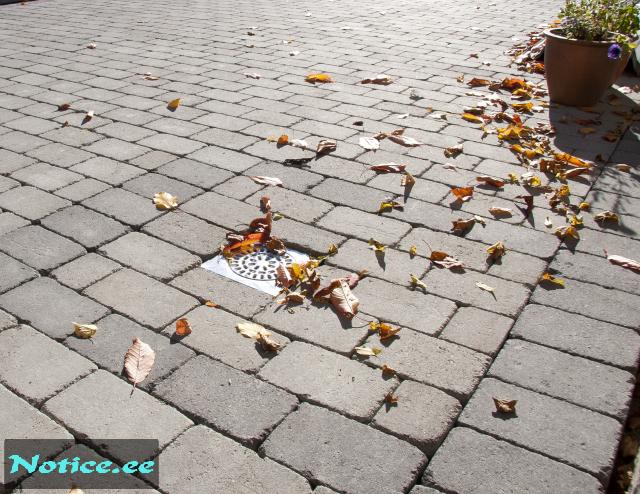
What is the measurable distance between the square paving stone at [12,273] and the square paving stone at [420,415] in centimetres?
179

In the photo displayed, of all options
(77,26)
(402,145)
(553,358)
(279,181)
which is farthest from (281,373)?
(77,26)

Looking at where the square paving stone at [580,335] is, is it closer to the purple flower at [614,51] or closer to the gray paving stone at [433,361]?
the gray paving stone at [433,361]

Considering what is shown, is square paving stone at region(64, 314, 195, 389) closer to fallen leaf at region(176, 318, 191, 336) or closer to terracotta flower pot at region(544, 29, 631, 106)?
fallen leaf at region(176, 318, 191, 336)

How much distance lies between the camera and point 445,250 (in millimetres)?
3182

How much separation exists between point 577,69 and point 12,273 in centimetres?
437

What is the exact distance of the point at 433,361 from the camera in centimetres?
246

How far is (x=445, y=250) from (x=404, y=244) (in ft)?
0.68

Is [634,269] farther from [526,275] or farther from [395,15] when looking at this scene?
[395,15]

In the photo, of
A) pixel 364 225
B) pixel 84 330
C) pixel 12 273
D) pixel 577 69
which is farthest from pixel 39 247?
pixel 577 69

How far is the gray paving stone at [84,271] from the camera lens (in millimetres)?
2916

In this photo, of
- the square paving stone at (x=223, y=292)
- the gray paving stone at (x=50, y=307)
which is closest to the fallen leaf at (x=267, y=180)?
the square paving stone at (x=223, y=292)

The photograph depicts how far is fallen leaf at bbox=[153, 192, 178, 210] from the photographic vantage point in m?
3.55

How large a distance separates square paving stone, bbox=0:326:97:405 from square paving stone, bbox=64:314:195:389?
0.16ft

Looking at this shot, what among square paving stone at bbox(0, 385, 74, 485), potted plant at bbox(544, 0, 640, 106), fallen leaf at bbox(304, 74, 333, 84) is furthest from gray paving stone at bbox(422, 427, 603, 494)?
fallen leaf at bbox(304, 74, 333, 84)
